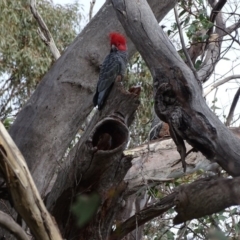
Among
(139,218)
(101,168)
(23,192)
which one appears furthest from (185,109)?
(139,218)

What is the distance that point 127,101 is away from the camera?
202 centimetres

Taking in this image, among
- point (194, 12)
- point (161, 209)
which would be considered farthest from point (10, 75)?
point (161, 209)

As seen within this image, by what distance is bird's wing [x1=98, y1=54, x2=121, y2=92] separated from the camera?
7.75 ft

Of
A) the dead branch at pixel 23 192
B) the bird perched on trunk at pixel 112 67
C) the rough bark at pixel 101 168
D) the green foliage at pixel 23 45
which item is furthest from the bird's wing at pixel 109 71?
the green foliage at pixel 23 45

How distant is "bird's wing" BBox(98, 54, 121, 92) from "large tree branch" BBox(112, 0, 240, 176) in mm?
455

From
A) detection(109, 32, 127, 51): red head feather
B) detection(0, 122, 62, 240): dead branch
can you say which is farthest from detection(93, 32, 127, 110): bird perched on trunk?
detection(0, 122, 62, 240): dead branch

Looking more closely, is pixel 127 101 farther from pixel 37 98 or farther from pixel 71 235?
pixel 37 98

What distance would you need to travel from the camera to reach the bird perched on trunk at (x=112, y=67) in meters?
2.33

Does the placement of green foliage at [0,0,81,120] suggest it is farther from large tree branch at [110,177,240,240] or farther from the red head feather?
large tree branch at [110,177,240,240]

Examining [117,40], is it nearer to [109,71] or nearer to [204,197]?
[109,71]

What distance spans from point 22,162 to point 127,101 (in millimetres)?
496

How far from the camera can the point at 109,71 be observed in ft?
8.18

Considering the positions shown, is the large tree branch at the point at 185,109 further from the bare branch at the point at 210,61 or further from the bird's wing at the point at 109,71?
the bare branch at the point at 210,61

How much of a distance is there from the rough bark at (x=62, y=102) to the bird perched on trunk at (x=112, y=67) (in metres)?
0.08
